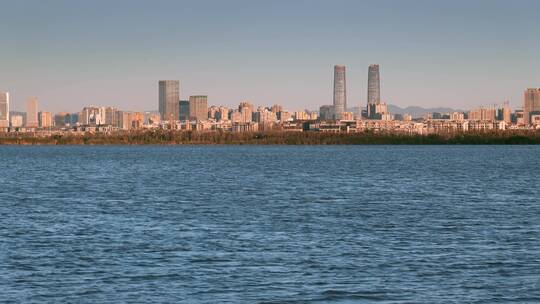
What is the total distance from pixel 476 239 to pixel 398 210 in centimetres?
1567

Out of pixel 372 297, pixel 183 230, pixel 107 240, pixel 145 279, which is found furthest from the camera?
pixel 183 230

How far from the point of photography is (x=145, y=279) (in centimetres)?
3422

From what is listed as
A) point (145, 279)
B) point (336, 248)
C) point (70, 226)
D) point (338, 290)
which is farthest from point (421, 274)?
point (70, 226)

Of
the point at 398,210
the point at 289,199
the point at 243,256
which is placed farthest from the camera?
the point at 289,199

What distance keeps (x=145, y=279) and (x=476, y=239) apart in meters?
17.1

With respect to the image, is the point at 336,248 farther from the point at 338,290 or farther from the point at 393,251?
the point at 338,290

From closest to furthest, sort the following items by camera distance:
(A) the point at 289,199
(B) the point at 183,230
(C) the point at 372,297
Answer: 1. (C) the point at 372,297
2. (B) the point at 183,230
3. (A) the point at 289,199

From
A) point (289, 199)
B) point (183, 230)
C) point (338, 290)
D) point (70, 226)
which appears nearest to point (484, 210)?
point (289, 199)

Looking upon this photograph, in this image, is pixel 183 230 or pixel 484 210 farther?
pixel 484 210

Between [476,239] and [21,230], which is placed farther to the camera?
[21,230]

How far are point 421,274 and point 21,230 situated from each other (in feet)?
71.6

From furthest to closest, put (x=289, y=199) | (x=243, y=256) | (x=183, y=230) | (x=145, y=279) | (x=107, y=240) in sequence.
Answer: (x=289, y=199) → (x=183, y=230) → (x=107, y=240) → (x=243, y=256) → (x=145, y=279)

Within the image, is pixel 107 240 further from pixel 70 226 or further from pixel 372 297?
pixel 372 297

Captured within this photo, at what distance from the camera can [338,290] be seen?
32.3 meters
